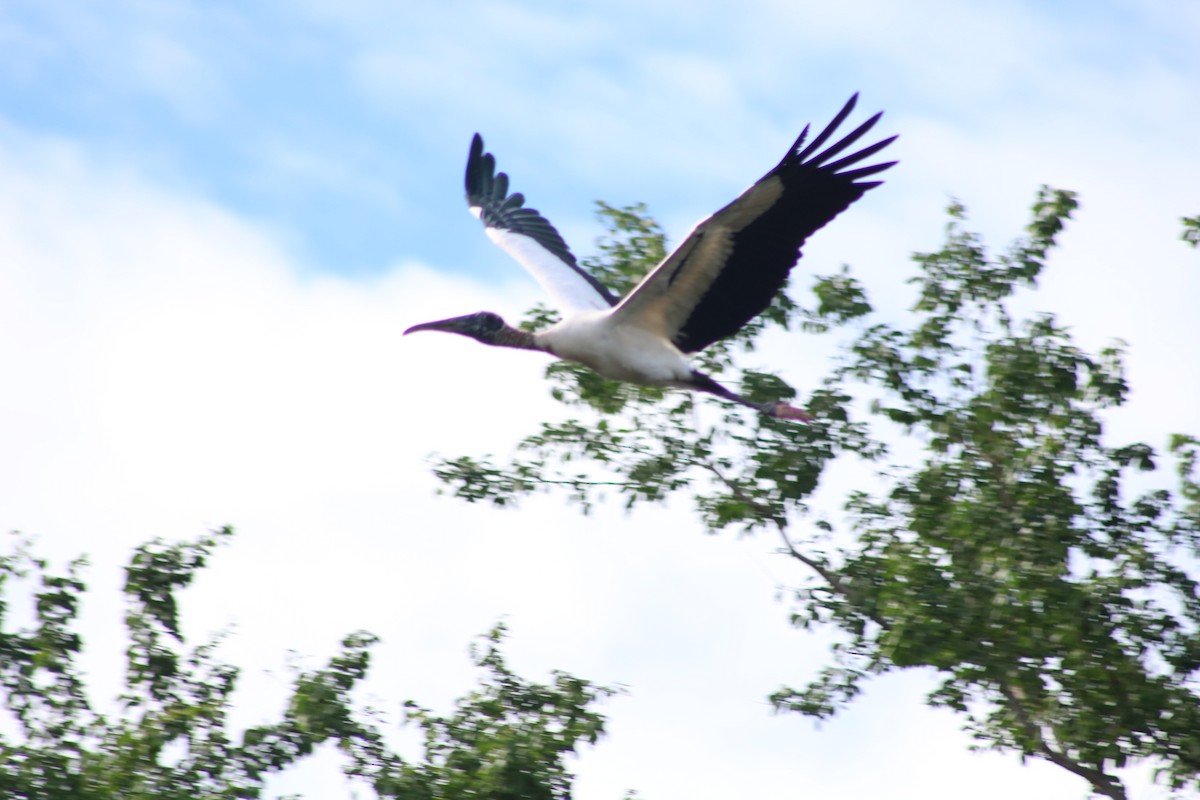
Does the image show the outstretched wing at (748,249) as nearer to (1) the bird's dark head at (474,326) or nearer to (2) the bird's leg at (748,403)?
(2) the bird's leg at (748,403)

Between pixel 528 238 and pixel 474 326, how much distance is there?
116 cm

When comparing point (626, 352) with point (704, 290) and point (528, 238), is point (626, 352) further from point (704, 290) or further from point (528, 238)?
point (528, 238)

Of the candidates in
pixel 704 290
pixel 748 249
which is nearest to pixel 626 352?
pixel 704 290

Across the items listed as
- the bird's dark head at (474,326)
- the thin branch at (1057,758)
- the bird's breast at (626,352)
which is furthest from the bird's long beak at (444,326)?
the thin branch at (1057,758)

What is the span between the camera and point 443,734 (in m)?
6.64

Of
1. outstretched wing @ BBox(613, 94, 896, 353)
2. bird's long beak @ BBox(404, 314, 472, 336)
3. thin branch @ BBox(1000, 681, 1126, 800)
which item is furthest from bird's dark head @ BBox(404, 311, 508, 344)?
thin branch @ BBox(1000, 681, 1126, 800)

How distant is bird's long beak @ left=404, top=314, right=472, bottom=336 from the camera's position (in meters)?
8.03

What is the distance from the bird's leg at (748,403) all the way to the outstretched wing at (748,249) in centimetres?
13

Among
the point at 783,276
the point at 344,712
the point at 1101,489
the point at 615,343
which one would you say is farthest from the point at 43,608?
the point at 1101,489

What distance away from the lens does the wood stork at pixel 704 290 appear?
637 centimetres

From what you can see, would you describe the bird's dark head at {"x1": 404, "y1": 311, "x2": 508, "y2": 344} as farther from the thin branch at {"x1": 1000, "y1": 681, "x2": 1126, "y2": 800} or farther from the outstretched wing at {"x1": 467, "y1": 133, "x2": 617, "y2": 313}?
the thin branch at {"x1": 1000, "y1": 681, "x2": 1126, "y2": 800}

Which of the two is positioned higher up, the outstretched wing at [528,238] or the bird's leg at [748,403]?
the outstretched wing at [528,238]

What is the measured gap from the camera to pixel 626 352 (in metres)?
7.05

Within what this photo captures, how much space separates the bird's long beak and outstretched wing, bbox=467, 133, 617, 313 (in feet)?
1.44
